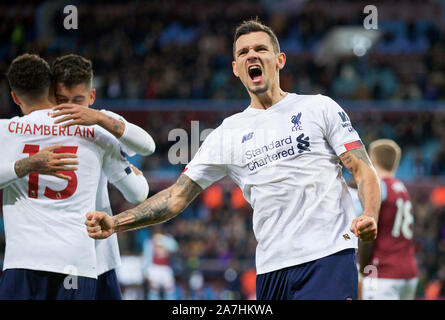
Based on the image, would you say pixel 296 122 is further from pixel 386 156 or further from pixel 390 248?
pixel 390 248

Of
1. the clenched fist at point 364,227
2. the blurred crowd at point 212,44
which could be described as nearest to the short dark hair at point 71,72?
the clenched fist at point 364,227

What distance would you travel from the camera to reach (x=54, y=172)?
407 cm

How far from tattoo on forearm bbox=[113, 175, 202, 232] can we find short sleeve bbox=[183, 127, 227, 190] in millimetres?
55

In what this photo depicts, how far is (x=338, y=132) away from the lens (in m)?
3.82

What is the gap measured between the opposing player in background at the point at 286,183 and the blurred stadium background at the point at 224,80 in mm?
9964

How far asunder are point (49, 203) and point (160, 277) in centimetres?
1011

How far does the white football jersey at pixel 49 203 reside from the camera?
409cm

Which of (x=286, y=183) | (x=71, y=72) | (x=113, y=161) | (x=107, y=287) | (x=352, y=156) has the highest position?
(x=71, y=72)

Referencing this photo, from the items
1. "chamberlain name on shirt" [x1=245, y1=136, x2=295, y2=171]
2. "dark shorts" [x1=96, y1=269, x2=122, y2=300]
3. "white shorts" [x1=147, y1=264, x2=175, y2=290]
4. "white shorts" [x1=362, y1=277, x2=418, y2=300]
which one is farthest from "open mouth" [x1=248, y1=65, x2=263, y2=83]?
"white shorts" [x1=147, y1=264, x2=175, y2=290]

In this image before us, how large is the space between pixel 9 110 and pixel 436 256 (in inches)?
478

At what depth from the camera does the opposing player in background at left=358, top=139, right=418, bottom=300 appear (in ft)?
20.7

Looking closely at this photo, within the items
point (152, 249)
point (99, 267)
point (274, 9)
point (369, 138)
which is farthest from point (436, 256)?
point (274, 9)

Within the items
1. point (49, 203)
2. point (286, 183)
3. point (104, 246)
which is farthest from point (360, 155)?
point (49, 203)
